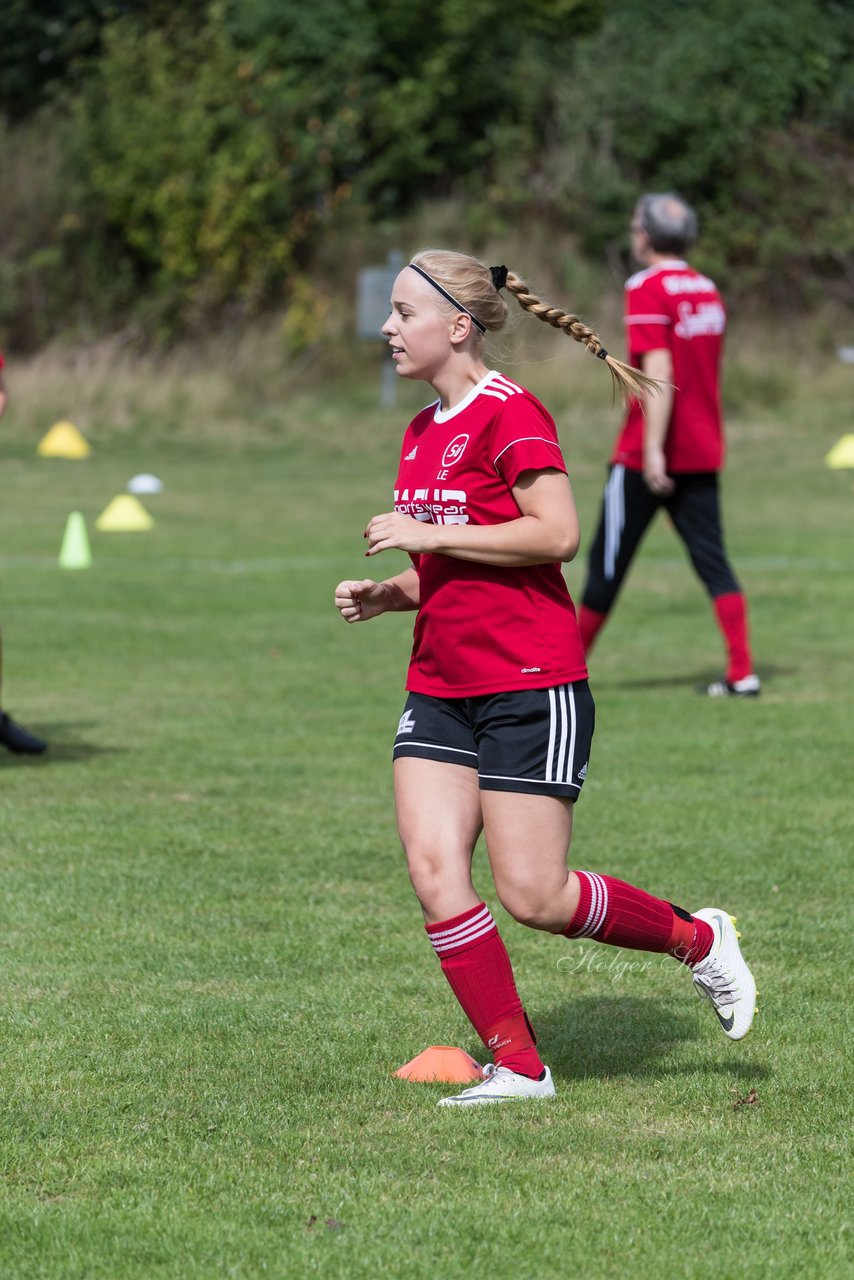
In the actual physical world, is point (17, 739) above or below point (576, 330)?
below

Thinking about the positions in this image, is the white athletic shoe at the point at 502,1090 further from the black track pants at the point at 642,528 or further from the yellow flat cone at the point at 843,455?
the yellow flat cone at the point at 843,455

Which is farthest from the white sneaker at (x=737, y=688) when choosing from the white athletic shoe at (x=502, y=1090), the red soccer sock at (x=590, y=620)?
the white athletic shoe at (x=502, y=1090)

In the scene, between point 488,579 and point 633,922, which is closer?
point 488,579

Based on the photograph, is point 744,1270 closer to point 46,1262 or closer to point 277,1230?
point 277,1230

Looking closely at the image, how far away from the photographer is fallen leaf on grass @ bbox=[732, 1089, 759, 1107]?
430cm

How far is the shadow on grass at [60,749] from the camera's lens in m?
8.24

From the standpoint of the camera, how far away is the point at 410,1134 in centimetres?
408

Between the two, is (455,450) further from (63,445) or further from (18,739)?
(63,445)

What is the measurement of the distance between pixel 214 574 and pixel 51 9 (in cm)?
2513

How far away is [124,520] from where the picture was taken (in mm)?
17109

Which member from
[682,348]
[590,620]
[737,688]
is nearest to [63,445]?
[590,620]

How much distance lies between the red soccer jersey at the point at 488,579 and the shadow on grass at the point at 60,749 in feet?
13.7

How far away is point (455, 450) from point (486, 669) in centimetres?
49

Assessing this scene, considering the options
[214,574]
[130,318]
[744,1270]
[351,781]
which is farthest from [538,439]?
[130,318]
